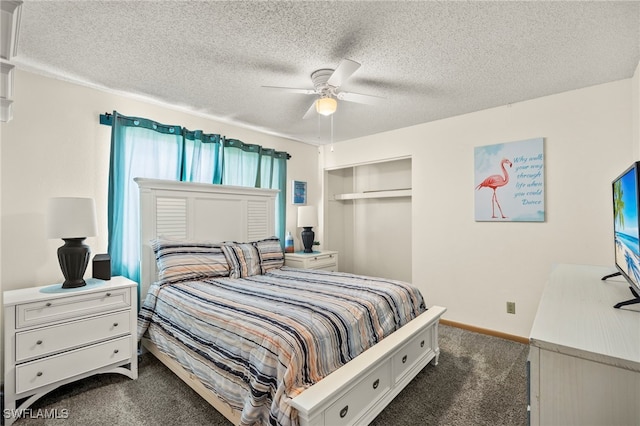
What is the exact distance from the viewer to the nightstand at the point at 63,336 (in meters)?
1.87

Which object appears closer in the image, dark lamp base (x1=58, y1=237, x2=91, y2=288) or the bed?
the bed

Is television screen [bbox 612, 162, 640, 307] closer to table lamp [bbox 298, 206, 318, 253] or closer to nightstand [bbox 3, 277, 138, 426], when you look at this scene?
nightstand [bbox 3, 277, 138, 426]

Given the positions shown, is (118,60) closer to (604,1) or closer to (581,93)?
(604,1)

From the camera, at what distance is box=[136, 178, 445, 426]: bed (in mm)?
1518

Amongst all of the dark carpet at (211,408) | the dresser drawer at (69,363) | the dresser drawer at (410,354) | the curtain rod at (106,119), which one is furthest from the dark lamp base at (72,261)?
the dresser drawer at (410,354)

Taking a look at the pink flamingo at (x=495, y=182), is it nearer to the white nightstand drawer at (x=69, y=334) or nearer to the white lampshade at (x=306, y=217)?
the white lampshade at (x=306, y=217)

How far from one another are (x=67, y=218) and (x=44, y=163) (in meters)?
0.65

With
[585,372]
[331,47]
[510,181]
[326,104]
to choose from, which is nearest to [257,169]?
[326,104]

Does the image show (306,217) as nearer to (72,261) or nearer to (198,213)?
(198,213)

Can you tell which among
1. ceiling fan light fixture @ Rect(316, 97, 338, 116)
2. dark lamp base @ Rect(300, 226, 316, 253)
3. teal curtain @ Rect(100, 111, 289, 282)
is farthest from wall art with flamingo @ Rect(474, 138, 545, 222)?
teal curtain @ Rect(100, 111, 289, 282)

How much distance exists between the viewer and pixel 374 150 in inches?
168

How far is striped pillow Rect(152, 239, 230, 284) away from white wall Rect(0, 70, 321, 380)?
0.55 metres

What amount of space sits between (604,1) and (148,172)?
3605 mm

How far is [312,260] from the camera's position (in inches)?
158
